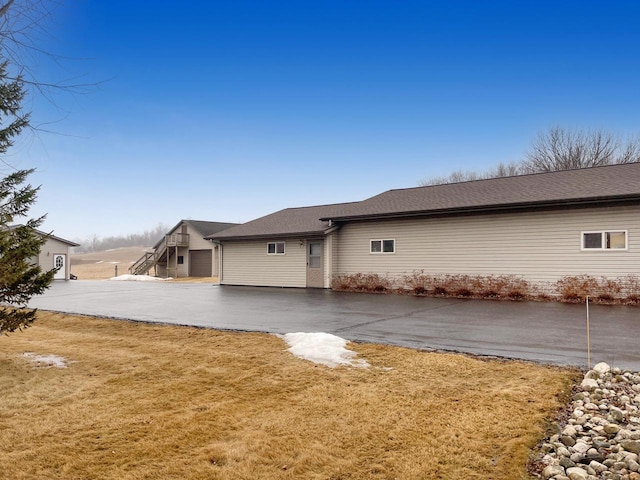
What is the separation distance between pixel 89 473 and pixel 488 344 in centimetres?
574

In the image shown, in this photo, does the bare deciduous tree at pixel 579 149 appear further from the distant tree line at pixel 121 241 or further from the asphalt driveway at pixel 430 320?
the distant tree line at pixel 121 241

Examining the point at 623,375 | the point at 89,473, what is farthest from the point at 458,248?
the point at 89,473

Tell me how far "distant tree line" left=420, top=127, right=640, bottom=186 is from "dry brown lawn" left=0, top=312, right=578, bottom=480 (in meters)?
28.9

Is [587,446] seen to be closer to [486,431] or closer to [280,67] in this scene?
[486,431]

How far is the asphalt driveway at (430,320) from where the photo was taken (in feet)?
20.6

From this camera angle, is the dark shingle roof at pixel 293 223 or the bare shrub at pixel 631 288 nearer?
the bare shrub at pixel 631 288

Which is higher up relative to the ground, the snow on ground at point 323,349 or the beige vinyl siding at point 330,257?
the beige vinyl siding at point 330,257

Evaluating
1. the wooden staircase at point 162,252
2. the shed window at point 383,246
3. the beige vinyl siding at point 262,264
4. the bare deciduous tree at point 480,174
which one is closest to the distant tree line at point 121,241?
the wooden staircase at point 162,252

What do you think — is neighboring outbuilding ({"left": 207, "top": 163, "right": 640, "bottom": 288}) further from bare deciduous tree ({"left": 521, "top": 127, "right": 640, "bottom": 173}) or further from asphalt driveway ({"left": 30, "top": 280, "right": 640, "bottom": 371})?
bare deciduous tree ({"left": 521, "top": 127, "right": 640, "bottom": 173})

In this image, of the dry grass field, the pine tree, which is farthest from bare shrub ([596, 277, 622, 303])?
the dry grass field

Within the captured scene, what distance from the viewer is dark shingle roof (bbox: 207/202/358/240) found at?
1873 cm

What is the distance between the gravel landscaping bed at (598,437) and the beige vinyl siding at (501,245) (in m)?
9.42

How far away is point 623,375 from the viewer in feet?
15.4

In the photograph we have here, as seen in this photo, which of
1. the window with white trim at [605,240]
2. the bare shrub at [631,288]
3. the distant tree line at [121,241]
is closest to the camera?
the bare shrub at [631,288]
